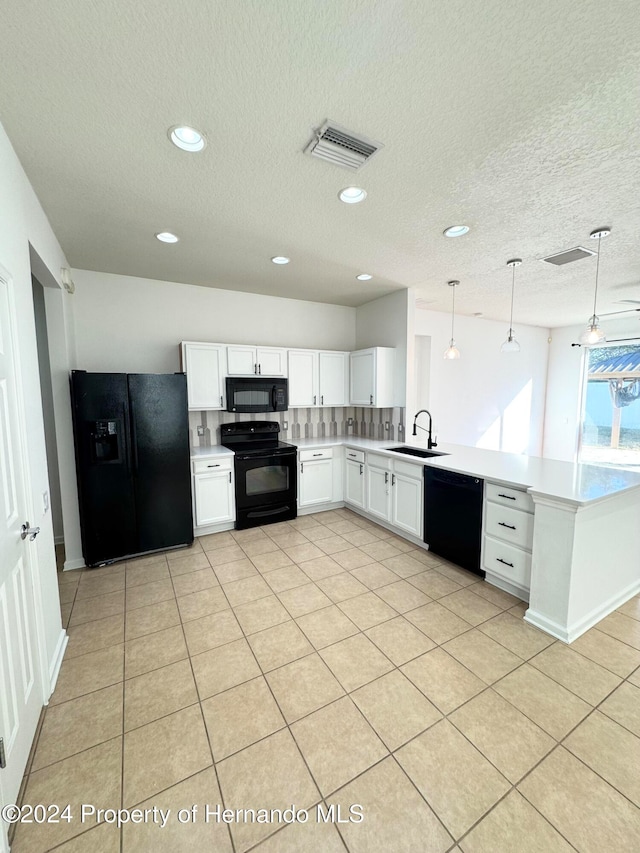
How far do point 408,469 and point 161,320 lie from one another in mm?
3138

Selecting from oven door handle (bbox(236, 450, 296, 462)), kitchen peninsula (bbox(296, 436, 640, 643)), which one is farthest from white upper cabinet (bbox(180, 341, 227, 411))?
kitchen peninsula (bbox(296, 436, 640, 643))

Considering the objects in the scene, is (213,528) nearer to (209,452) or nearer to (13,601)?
(209,452)

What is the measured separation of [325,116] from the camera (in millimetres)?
1515

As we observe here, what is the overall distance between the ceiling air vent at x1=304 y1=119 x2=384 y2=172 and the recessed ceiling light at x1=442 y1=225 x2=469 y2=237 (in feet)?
3.55

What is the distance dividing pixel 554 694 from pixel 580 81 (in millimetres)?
2753

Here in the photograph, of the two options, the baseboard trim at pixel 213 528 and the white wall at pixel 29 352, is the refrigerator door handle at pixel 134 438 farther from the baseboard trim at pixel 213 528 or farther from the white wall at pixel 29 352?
the white wall at pixel 29 352

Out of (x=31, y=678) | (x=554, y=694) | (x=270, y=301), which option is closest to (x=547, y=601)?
(x=554, y=694)

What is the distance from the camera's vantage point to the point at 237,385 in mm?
3887

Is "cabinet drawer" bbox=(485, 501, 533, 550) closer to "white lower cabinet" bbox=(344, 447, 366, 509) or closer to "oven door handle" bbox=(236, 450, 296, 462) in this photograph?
"white lower cabinet" bbox=(344, 447, 366, 509)

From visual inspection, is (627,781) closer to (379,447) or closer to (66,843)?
(66,843)

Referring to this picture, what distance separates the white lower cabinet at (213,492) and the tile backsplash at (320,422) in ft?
1.84

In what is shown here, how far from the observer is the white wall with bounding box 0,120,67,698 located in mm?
1559

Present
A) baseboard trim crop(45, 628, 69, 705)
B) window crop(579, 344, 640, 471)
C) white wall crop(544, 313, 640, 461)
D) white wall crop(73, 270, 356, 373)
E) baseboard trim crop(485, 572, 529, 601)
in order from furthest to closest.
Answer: white wall crop(544, 313, 640, 461) < window crop(579, 344, 640, 471) < white wall crop(73, 270, 356, 373) < baseboard trim crop(485, 572, 529, 601) < baseboard trim crop(45, 628, 69, 705)

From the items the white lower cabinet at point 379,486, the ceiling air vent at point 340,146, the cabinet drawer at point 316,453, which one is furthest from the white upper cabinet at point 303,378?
the ceiling air vent at point 340,146
